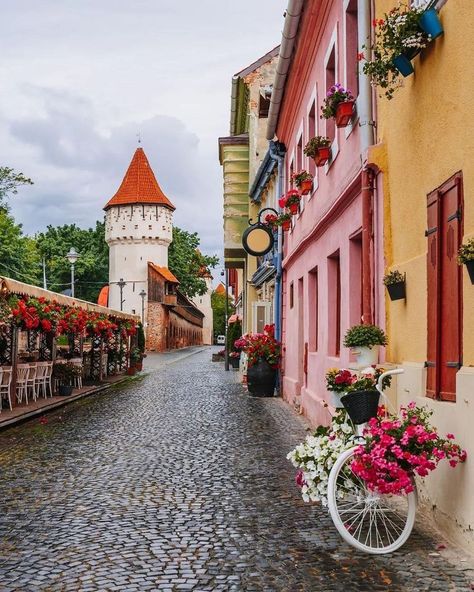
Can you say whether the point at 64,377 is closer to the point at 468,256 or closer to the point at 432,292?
the point at 432,292

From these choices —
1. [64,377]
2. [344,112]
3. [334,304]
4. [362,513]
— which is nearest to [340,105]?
[344,112]

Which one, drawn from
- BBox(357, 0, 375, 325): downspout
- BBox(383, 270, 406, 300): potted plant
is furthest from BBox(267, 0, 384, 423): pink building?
BBox(383, 270, 406, 300): potted plant

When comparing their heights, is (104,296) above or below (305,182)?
above

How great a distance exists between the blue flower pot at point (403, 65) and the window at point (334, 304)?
563 centimetres

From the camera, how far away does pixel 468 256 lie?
196 inches

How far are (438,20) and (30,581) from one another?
15.3 ft

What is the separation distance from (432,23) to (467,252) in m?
2.09

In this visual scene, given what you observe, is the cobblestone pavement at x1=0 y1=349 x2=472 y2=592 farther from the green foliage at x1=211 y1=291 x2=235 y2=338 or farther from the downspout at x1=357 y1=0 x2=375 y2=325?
the green foliage at x1=211 y1=291 x2=235 y2=338

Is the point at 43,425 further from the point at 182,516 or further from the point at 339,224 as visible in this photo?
the point at 182,516

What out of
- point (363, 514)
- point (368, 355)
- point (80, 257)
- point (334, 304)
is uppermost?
point (80, 257)

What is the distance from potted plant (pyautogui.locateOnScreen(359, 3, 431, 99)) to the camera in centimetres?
639

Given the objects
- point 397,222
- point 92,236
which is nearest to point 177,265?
point 92,236

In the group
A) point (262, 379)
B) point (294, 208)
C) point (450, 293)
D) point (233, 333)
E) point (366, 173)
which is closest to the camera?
point (450, 293)

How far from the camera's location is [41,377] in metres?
18.4
